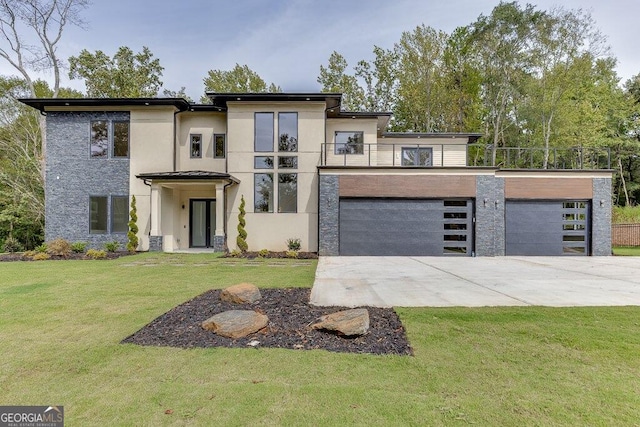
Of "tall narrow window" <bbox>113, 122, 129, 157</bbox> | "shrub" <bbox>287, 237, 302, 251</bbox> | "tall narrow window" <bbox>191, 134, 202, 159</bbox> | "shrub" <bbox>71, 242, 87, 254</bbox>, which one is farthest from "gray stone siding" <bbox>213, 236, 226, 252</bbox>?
"tall narrow window" <bbox>113, 122, 129, 157</bbox>

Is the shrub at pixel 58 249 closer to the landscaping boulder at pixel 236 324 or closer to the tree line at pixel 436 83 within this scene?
the tree line at pixel 436 83

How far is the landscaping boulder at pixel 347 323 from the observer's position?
12.3 ft

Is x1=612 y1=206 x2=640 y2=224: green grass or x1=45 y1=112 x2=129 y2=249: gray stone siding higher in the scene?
x1=45 y1=112 x2=129 y2=249: gray stone siding

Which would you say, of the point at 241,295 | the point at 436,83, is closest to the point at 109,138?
the point at 241,295

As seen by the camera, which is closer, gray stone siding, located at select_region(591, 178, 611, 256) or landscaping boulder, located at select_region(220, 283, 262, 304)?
landscaping boulder, located at select_region(220, 283, 262, 304)

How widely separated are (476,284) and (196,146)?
12382 mm

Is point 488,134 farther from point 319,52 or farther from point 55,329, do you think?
point 55,329

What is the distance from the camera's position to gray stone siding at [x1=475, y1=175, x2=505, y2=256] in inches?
493

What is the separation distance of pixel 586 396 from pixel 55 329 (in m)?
5.73

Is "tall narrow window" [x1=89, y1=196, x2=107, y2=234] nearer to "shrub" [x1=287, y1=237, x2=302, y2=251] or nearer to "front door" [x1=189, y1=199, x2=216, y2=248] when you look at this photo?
"front door" [x1=189, y1=199, x2=216, y2=248]

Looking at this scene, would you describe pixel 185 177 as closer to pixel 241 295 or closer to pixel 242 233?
pixel 242 233

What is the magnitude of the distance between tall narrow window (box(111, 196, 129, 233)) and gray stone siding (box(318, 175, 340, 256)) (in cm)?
828

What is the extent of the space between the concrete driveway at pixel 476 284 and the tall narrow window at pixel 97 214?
9917 mm

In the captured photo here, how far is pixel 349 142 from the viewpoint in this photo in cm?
1462
